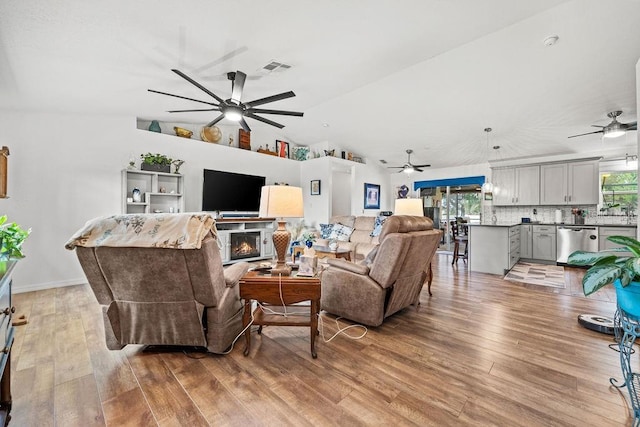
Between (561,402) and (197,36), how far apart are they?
3.92 metres

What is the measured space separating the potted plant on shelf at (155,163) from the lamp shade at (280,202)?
3139mm

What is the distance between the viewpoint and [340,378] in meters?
1.72

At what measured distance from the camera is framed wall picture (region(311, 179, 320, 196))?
6637 mm

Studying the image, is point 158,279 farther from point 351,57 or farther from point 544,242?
point 544,242

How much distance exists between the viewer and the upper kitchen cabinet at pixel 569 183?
541cm

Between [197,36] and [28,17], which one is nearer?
[28,17]

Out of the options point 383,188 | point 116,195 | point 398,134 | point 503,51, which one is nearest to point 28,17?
point 116,195

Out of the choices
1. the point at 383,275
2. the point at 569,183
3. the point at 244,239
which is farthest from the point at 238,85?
the point at 569,183

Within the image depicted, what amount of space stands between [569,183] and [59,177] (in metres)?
9.33

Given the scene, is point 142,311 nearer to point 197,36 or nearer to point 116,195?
point 197,36

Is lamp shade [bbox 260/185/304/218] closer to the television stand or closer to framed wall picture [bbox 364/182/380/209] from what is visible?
the television stand

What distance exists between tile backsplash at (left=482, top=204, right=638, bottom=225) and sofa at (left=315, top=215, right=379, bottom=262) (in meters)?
3.83

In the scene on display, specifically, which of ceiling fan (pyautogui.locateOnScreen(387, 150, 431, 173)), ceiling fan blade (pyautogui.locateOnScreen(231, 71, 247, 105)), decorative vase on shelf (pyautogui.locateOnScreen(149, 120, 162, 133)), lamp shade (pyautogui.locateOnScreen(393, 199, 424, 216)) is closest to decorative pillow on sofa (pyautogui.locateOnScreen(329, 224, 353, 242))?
lamp shade (pyautogui.locateOnScreen(393, 199, 424, 216))

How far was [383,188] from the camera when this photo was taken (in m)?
8.32
